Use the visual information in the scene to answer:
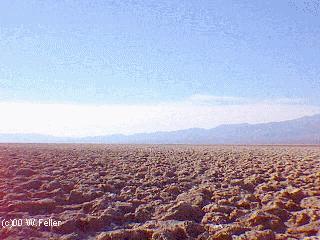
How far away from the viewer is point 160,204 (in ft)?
23.5

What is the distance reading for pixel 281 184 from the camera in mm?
9008

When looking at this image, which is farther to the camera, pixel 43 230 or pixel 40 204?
pixel 40 204

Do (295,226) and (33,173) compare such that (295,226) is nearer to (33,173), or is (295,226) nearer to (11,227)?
(11,227)

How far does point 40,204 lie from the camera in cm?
688

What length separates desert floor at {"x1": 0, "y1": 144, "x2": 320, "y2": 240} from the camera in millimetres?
5617

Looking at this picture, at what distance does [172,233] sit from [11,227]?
2.59 metres

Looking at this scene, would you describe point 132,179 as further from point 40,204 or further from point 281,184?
point 281,184

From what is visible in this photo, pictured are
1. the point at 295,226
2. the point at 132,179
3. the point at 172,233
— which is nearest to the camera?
the point at 172,233

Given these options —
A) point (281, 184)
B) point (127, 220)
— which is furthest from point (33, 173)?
point (281, 184)

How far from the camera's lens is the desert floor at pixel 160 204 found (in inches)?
221

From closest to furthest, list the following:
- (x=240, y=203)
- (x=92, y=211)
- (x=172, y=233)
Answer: (x=172, y=233) < (x=92, y=211) < (x=240, y=203)

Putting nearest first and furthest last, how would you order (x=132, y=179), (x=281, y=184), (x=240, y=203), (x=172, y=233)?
(x=172, y=233)
(x=240, y=203)
(x=281, y=184)
(x=132, y=179)

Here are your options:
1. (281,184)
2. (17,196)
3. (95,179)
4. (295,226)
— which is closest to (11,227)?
(17,196)

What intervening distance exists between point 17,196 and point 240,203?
15.3ft
